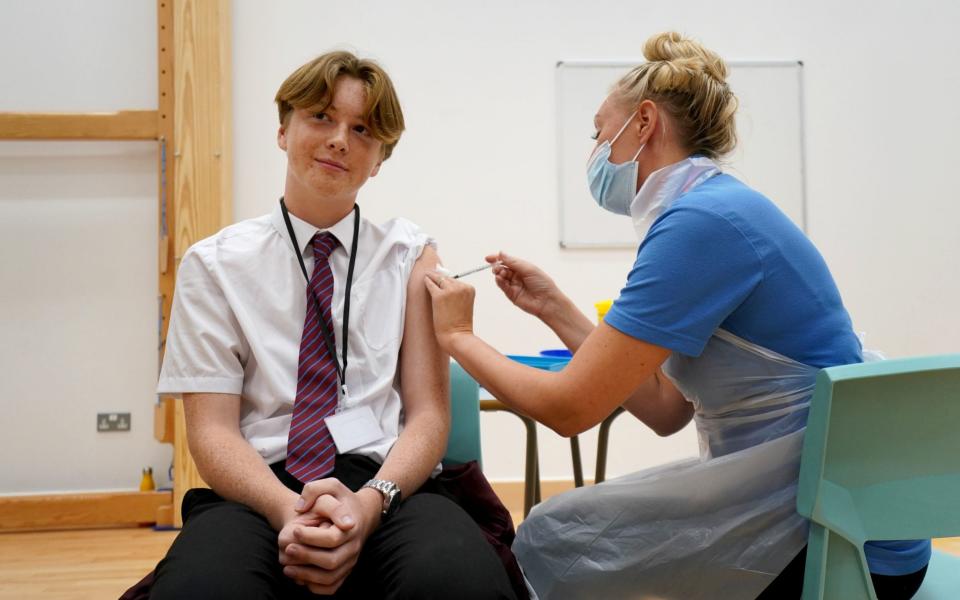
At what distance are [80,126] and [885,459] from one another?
3581 millimetres

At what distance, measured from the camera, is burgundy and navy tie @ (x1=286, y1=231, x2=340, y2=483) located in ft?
4.42

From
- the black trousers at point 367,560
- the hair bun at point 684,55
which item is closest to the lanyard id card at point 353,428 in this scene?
the black trousers at point 367,560

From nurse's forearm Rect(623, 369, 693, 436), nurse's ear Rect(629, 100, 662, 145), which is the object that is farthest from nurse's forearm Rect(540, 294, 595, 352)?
nurse's ear Rect(629, 100, 662, 145)

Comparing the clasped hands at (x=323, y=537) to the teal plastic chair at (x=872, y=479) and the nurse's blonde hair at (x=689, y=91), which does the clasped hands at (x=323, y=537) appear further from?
the nurse's blonde hair at (x=689, y=91)

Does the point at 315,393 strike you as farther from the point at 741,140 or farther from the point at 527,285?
the point at 741,140

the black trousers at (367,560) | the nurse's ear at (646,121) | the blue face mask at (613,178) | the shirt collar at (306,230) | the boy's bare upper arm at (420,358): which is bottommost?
the black trousers at (367,560)

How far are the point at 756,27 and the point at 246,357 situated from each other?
349 centimetres

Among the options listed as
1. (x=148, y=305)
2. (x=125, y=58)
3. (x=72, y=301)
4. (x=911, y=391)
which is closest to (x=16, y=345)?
(x=72, y=301)

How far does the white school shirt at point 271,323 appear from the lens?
138cm

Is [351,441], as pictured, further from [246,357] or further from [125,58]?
[125,58]

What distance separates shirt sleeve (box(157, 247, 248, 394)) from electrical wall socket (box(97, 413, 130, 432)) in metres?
2.62

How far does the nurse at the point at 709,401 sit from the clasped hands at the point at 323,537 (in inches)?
12.1

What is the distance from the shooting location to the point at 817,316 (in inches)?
46.6

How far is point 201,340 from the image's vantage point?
1.38m
